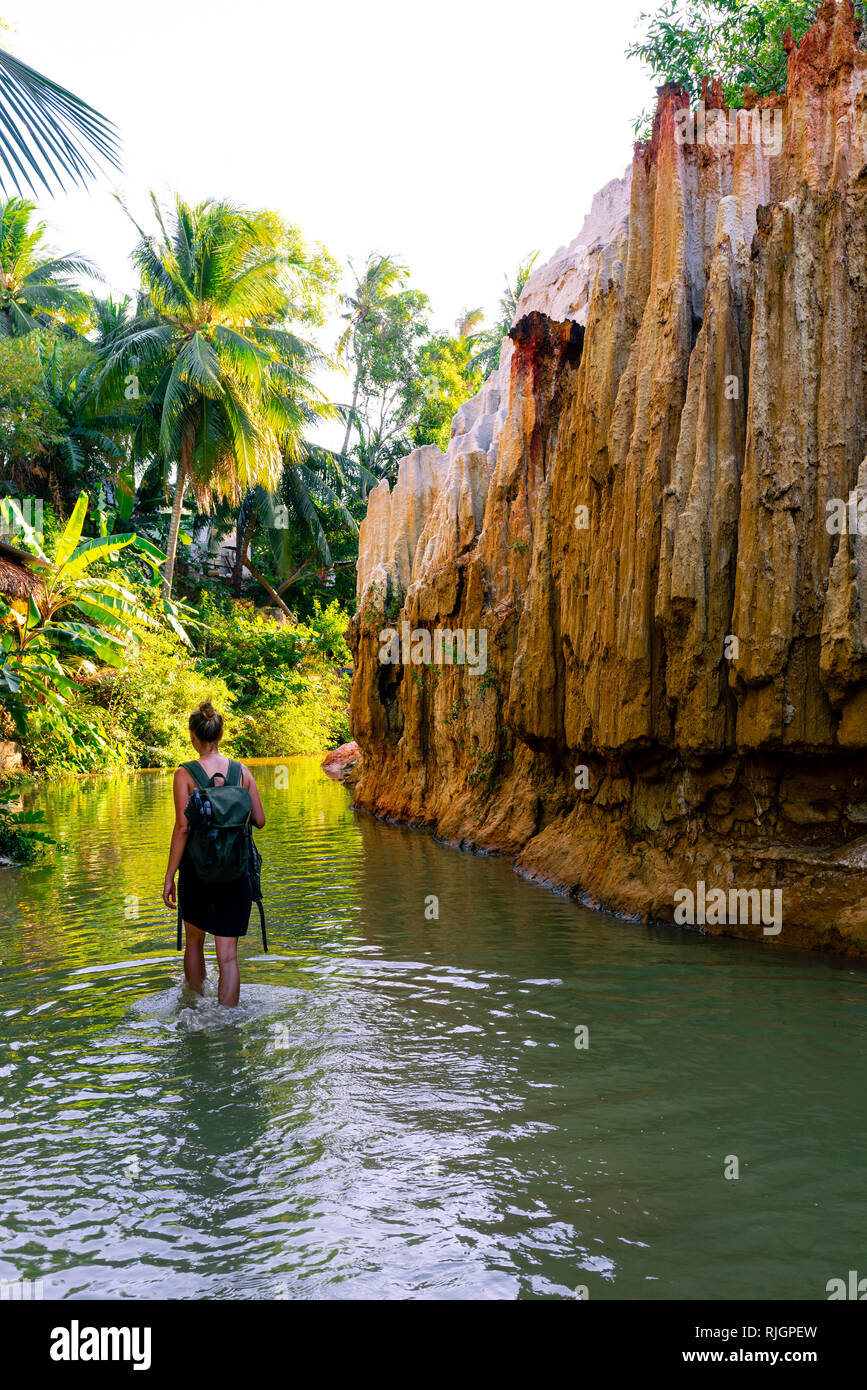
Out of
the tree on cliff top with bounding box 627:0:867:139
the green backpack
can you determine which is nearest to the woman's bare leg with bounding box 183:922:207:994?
the green backpack

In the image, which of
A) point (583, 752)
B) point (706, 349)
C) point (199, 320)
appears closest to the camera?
point (706, 349)

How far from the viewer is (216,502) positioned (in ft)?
127

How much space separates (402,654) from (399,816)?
2752 millimetres

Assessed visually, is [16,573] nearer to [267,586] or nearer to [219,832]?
[219,832]

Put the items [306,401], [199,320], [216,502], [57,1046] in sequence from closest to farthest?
[57,1046]
[199,320]
[306,401]
[216,502]

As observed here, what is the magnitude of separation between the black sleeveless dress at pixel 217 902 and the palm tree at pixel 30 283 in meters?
32.5

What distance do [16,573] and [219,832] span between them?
832 cm

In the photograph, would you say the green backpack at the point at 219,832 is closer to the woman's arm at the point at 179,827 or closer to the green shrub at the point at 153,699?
the woman's arm at the point at 179,827

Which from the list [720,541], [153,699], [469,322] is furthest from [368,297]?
[720,541]

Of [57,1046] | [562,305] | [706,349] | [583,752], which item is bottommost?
[57,1046]

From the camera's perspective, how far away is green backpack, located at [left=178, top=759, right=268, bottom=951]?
237 inches

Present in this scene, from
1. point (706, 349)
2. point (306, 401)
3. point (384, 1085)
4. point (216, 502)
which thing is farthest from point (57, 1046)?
point (216, 502)

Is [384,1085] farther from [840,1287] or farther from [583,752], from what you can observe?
[583,752]

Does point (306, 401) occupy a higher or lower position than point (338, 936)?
higher
